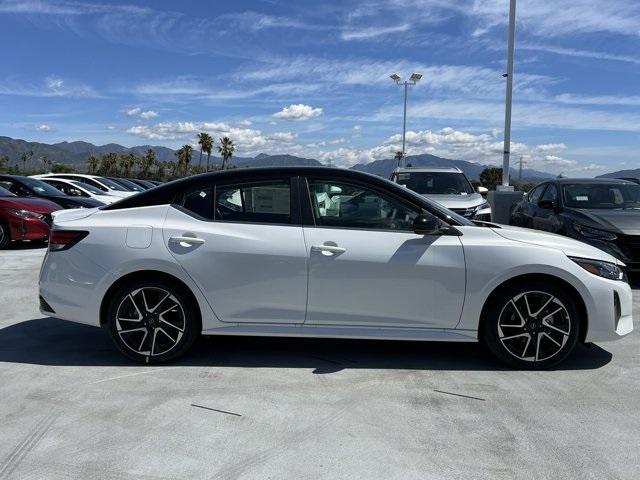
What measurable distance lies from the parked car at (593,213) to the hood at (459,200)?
882 mm

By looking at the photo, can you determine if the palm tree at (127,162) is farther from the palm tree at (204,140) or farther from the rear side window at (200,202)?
the rear side window at (200,202)

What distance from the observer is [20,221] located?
1038 cm

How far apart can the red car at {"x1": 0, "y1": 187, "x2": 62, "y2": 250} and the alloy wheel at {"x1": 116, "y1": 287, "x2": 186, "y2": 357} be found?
7.16 meters

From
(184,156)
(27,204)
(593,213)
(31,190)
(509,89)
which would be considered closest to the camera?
(593,213)

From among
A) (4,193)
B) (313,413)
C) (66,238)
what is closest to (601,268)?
(313,413)

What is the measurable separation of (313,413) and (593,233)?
562 cm

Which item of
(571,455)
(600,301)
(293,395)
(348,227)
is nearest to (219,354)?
(293,395)

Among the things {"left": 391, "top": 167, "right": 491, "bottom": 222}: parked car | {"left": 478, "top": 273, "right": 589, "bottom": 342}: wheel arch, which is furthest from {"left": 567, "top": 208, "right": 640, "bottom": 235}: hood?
{"left": 478, "top": 273, "right": 589, "bottom": 342}: wheel arch

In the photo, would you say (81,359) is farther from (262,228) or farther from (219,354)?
(262,228)

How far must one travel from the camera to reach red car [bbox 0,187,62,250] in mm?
10391

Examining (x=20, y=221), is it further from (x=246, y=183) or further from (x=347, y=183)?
(x=347, y=183)

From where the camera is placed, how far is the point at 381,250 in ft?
13.3

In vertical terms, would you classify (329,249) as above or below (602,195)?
below

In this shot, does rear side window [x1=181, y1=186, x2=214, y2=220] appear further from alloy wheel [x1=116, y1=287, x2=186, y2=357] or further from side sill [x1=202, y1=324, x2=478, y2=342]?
side sill [x1=202, y1=324, x2=478, y2=342]
